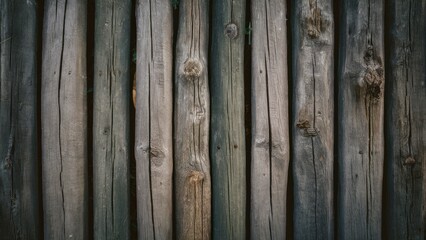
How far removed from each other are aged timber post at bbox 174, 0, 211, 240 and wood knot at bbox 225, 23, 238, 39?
162 mm

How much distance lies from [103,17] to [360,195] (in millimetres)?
2367

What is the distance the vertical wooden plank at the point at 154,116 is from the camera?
2539 millimetres

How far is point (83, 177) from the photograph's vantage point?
2.59 metres

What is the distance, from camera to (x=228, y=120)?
2.56m

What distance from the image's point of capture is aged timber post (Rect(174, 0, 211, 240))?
8.34 feet

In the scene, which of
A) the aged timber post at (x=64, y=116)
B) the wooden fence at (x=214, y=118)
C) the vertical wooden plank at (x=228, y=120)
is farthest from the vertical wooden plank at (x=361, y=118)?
the aged timber post at (x=64, y=116)

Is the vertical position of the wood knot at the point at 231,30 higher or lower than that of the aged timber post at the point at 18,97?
higher

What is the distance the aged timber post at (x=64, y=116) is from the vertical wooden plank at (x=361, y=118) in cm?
198

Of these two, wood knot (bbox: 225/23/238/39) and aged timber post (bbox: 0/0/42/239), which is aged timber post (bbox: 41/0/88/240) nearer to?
aged timber post (bbox: 0/0/42/239)

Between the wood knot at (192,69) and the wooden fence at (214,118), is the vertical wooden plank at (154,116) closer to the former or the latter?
the wooden fence at (214,118)

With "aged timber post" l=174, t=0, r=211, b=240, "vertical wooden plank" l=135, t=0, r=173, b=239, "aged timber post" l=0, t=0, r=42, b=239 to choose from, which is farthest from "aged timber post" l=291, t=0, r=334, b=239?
"aged timber post" l=0, t=0, r=42, b=239

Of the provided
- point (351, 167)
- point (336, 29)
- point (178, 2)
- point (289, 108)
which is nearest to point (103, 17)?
point (178, 2)

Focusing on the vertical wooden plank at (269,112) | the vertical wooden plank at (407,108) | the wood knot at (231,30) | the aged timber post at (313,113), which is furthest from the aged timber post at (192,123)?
the vertical wooden plank at (407,108)

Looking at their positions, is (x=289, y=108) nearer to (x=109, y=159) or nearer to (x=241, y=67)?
(x=241, y=67)
